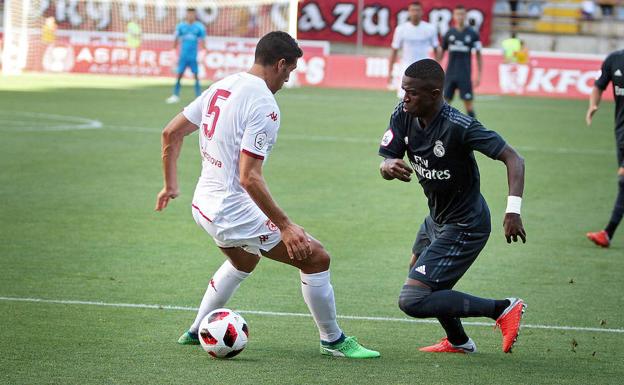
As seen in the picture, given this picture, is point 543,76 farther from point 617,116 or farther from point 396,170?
point 396,170

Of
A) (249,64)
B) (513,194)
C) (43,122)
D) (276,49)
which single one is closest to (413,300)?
(513,194)

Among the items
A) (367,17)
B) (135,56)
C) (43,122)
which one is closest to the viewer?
(43,122)

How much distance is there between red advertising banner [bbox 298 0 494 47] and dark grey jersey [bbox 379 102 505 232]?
117ft

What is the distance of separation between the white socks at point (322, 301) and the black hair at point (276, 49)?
4.21ft

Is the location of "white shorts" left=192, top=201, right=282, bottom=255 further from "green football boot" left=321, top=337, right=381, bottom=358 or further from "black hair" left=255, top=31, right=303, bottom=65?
"black hair" left=255, top=31, right=303, bottom=65

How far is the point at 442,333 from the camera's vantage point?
277 inches

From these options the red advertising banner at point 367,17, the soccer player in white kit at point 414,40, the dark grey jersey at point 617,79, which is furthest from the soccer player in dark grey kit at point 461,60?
the red advertising banner at point 367,17

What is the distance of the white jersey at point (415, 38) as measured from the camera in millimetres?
23234

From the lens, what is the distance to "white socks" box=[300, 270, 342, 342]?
20.2 feet

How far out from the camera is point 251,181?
18.5ft

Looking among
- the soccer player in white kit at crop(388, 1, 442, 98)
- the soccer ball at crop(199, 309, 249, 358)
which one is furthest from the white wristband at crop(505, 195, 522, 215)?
the soccer player in white kit at crop(388, 1, 442, 98)

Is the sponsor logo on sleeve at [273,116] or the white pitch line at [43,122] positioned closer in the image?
the sponsor logo on sleeve at [273,116]

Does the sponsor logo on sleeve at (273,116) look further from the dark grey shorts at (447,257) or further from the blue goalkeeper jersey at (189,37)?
the blue goalkeeper jersey at (189,37)

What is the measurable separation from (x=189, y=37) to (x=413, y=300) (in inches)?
875
